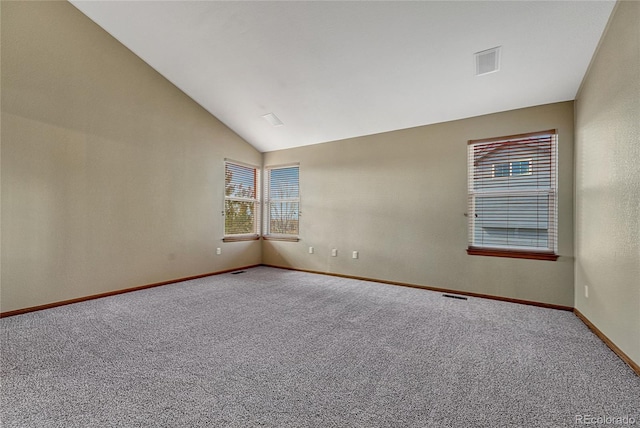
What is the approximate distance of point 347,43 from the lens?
9.41 ft

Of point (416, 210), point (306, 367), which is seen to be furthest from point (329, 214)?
point (306, 367)

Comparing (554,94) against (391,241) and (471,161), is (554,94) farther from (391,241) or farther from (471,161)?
(391,241)

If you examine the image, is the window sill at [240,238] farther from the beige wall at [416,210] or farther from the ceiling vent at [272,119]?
the ceiling vent at [272,119]

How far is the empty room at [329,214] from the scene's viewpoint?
65.2 inches

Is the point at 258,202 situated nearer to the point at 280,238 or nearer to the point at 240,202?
the point at 240,202

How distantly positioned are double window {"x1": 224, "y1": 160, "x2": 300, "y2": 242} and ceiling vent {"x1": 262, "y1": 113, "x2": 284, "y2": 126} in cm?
97

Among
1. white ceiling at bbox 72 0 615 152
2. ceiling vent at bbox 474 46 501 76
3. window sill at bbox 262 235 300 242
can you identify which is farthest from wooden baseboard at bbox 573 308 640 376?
window sill at bbox 262 235 300 242

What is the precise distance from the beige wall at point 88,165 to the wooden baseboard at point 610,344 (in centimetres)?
487

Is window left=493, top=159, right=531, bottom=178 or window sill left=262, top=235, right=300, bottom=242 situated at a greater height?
window left=493, top=159, right=531, bottom=178

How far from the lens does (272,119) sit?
4.52m

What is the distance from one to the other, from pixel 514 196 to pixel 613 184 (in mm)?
1356

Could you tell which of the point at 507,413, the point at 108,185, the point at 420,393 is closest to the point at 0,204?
the point at 108,185

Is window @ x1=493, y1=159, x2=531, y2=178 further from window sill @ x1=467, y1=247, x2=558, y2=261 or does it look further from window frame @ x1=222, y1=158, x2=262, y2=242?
window frame @ x1=222, y1=158, x2=262, y2=242

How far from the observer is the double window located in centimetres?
518
